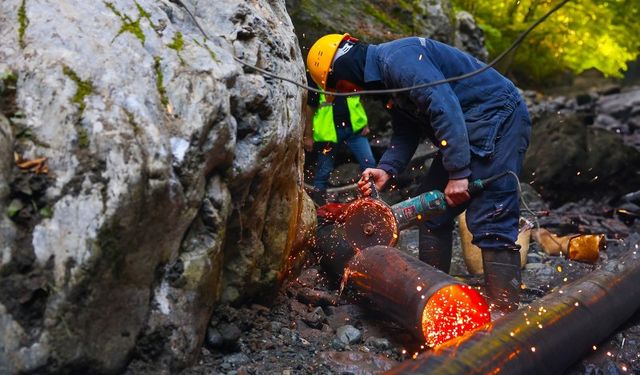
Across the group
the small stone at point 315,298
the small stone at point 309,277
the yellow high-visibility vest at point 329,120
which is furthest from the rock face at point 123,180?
the yellow high-visibility vest at point 329,120

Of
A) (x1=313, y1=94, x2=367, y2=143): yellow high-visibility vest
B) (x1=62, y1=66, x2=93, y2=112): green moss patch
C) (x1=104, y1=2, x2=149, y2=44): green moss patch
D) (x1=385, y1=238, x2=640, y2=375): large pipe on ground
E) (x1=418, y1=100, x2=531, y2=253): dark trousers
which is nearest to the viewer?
(x1=62, y1=66, x2=93, y2=112): green moss patch

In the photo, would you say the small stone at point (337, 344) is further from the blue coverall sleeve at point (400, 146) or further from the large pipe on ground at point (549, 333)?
the blue coverall sleeve at point (400, 146)

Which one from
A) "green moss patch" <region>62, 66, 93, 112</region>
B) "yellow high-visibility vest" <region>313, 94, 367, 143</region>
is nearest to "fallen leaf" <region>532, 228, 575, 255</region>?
"yellow high-visibility vest" <region>313, 94, 367, 143</region>

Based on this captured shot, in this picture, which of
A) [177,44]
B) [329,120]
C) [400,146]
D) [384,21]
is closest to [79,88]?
[177,44]

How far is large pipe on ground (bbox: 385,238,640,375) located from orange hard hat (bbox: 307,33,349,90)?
210cm

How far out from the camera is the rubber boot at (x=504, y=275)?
169 inches

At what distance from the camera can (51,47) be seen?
2930 millimetres

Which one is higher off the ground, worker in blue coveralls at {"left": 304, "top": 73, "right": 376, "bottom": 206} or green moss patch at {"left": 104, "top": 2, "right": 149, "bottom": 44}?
green moss patch at {"left": 104, "top": 2, "right": 149, "bottom": 44}

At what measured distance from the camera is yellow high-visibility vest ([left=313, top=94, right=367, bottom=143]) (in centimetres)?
695

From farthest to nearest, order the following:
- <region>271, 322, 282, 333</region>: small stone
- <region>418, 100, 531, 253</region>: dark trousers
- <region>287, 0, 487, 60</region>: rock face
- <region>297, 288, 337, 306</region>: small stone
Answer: <region>287, 0, 487, 60</region>: rock face, <region>297, 288, 337, 306</region>: small stone, <region>418, 100, 531, 253</region>: dark trousers, <region>271, 322, 282, 333</region>: small stone

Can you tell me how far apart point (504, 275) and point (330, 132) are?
3244 millimetres

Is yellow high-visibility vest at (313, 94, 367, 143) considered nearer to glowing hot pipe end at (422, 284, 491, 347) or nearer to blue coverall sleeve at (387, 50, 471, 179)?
blue coverall sleeve at (387, 50, 471, 179)

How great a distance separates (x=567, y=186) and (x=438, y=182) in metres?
4.80

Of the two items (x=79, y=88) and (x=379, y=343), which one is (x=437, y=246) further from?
(x=79, y=88)
